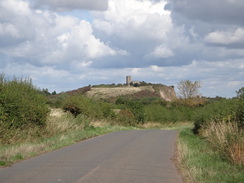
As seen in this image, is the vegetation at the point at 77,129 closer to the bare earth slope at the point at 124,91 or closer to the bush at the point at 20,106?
the bush at the point at 20,106

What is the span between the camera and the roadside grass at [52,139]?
1459 centimetres

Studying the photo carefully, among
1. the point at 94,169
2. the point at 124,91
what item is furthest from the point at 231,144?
the point at 124,91

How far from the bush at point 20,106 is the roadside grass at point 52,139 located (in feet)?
3.31

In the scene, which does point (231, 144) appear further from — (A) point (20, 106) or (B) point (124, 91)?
(B) point (124, 91)

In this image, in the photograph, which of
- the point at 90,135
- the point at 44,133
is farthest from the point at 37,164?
the point at 90,135

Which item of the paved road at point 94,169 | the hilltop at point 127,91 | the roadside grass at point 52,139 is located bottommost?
the paved road at point 94,169

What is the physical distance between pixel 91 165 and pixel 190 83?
82.0 m

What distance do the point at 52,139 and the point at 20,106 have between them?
2.63 m

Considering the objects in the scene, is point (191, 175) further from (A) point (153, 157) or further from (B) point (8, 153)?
(B) point (8, 153)

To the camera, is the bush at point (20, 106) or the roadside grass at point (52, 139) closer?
the roadside grass at point (52, 139)

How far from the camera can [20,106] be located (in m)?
20.9

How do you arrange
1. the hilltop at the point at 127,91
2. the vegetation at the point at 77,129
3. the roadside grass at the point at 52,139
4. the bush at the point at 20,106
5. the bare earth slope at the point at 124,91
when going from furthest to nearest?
1. the bare earth slope at the point at 124,91
2. the hilltop at the point at 127,91
3. the bush at the point at 20,106
4. the roadside grass at the point at 52,139
5. the vegetation at the point at 77,129

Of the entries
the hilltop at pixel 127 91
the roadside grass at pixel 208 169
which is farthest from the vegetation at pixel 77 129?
the hilltop at pixel 127 91

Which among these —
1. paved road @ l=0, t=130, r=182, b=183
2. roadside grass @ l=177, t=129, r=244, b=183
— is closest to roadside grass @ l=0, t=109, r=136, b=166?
paved road @ l=0, t=130, r=182, b=183
